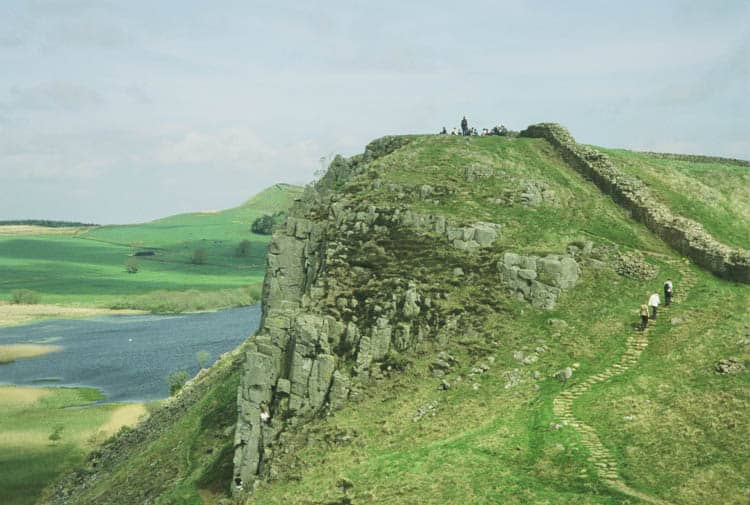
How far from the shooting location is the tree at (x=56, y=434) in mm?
78000

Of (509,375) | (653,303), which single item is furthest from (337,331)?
(653,303)

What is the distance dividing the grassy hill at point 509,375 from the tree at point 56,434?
75.7 ft

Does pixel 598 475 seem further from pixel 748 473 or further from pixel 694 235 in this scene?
pixel 694 235

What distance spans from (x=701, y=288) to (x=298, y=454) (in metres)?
26.0

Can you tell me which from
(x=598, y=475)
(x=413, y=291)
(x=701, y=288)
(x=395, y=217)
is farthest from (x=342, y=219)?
(x=598, y=475)

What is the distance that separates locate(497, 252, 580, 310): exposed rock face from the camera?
4053 centimetres

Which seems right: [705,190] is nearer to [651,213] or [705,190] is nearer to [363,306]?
[651,213]

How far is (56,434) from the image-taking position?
78.8m

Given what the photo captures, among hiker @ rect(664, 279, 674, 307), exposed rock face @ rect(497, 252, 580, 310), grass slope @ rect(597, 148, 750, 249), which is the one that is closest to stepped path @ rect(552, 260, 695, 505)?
hiker @ rect(664, 279, 674, 307)

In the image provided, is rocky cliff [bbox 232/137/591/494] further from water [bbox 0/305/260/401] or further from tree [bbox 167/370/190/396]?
water [bbox 0/305/260/401]

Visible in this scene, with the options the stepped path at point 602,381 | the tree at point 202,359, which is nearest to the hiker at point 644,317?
the stepped path at point 602,381

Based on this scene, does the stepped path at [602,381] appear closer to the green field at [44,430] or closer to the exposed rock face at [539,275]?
the exposed rock face at [539,275]

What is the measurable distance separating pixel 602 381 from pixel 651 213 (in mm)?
20032

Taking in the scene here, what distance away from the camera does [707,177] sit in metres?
61.4
